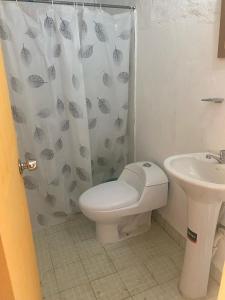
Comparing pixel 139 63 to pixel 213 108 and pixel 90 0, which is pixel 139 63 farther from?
pixel 213 108

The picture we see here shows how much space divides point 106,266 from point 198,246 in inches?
27.4

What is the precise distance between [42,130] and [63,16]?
2.68 feet

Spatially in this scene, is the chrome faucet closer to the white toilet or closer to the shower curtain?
the white toilet

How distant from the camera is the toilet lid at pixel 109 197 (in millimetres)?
1731

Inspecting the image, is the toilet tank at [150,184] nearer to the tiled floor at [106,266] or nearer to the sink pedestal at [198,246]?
the tiled floor at [106,266]

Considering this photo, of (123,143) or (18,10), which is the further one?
(123,143)

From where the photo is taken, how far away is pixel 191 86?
155cm

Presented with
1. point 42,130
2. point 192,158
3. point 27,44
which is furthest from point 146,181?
point 27,44

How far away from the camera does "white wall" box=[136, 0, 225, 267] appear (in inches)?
54.8

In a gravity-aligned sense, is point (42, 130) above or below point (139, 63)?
below

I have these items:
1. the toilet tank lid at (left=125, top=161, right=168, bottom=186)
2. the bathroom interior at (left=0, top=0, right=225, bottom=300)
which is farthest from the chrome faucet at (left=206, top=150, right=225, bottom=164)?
the toilet tank lid at (left=125, top=161, right=168, bottom=186)

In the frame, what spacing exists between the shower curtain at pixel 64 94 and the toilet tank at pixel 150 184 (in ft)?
1.41

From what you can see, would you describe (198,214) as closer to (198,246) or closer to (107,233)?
(198,246)

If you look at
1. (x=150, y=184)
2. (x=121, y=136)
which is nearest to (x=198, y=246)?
(x=150, y=184)
